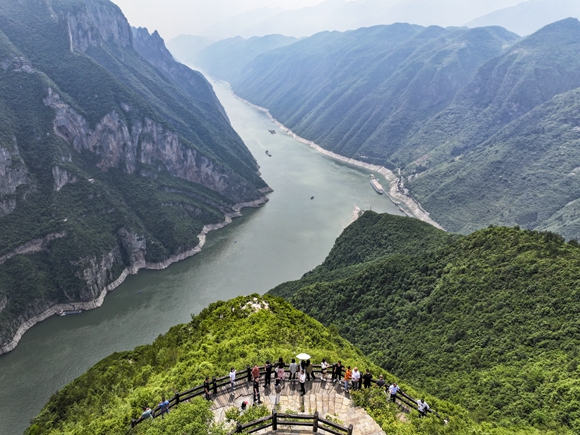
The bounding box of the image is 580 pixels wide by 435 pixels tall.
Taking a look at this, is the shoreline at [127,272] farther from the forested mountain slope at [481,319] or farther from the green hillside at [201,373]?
the forested mountain slope at [481,319]

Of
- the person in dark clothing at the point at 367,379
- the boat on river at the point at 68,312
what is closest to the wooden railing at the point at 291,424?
the person in dark clothing at the point at 367,379

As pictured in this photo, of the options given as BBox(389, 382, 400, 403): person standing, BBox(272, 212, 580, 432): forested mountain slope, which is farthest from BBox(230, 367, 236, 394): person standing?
BBox(272, 212, 580, 432): forested mountain slope

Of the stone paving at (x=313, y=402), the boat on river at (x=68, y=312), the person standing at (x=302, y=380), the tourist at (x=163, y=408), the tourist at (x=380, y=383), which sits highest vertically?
the tourist at (x=380, y=383)

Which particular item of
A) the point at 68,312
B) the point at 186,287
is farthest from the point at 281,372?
the point at 68,312

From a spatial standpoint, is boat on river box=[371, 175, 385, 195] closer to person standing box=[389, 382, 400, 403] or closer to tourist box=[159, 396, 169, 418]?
person standing box=[389, 382, 400, 403]

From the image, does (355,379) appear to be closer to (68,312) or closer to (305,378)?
(305,378)
